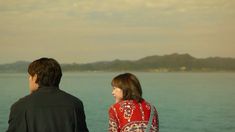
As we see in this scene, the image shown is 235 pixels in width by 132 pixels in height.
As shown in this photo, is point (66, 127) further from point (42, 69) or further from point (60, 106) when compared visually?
point (42, 69)

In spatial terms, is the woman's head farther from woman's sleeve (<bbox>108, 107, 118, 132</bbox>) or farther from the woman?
woman's sleeve (<bbox>108, 107, 118, 132</bbox>)

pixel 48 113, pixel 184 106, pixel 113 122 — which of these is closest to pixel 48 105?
pixel 48 113

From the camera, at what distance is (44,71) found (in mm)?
2223

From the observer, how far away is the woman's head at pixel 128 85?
2.62 metres

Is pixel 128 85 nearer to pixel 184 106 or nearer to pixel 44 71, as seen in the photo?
pixel 44 71

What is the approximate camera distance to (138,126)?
2.64 m

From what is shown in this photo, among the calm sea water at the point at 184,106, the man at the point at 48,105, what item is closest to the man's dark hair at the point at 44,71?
the man at the point at 48,105

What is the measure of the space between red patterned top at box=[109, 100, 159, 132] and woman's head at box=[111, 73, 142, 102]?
4 centimetres

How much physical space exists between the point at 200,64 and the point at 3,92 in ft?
34.9

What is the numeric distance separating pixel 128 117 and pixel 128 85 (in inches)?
6.7

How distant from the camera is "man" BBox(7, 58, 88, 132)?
2.18 metres

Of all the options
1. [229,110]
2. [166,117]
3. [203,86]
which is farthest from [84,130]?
[203,86]

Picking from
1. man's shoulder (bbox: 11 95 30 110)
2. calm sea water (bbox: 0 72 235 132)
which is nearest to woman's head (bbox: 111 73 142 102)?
man's shoulder (bbox: 11 95 30 110)

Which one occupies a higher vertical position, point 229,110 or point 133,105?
point 133,105
